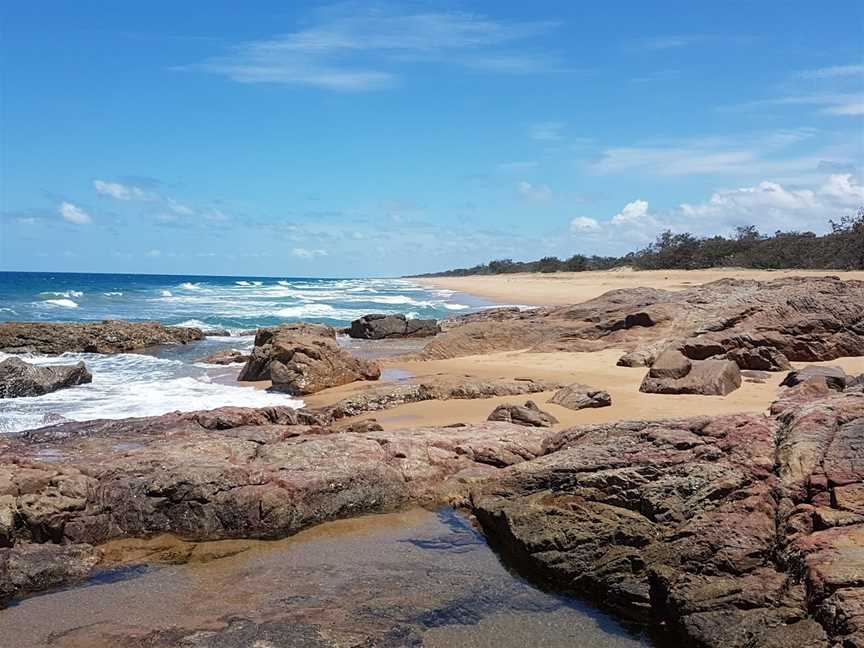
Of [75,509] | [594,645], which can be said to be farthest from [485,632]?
[75,509]

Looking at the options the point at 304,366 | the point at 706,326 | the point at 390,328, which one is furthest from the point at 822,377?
the point at 390,328

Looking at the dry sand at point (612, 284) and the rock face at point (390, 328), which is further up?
the dry sand at point (612, 284)

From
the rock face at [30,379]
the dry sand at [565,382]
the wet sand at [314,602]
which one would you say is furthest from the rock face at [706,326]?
the wet sand at [314,602]

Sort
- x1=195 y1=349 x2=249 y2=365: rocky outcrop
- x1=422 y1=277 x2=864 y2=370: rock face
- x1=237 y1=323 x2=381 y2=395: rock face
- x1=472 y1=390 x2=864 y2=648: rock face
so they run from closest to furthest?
x1=472 y1=390 x2=864 y2=648: rock face
x1=237 y1=323 x2=381 y2=395: rock face
x1=422 y1=277 x2=864 y2=370: rock face
x1=195 y1=349 x2=249 y2=365: rocky outcrop

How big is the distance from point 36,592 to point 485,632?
302 cm

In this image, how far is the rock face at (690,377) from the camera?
980 centimetres

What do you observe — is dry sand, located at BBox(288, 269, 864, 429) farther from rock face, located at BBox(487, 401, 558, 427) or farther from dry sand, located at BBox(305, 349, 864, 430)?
rock face, located at BBox(487, 401, 558, 427)

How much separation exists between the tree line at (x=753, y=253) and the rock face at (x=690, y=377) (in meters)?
30.1

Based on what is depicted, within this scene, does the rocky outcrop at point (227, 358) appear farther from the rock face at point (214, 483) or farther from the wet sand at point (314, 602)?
the wet sand at point (314, 602)

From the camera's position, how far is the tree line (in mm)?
37344

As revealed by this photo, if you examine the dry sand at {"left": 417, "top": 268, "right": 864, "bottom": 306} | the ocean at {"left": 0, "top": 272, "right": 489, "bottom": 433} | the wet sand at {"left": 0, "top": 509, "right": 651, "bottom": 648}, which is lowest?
the wet sand at {"left": 0, "top": 509, "right": 651, "bottom": 648}

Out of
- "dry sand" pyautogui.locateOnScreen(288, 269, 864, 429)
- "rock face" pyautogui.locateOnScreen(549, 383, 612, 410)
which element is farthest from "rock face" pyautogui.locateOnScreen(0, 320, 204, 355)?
"rock face" pyautogui.locateOnScreen(549, 383, 612, 410)

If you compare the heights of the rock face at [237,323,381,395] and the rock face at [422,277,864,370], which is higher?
the rock face at [422,277,864,370]

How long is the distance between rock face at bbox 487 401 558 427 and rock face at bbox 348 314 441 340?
598 inches
